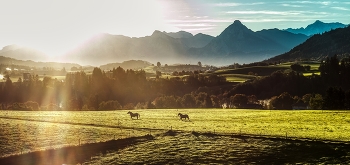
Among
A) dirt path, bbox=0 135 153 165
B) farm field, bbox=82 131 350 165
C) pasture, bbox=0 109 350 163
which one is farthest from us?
pasture, bbox=0 109 350 163

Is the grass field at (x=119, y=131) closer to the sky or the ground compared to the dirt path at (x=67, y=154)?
closer to the sky

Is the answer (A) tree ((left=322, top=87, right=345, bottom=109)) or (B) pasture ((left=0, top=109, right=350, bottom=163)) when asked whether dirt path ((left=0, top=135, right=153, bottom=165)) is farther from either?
(A) tree ((left=322, top=87, right=345, bottom=109))

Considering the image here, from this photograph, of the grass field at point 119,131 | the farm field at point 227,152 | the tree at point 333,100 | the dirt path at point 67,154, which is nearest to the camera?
the dirt path at point 67,154

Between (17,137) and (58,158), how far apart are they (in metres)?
13.5

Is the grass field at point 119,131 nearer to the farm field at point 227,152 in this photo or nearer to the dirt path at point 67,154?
the dirt path at point 67,154

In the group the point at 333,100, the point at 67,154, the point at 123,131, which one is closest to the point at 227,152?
the point at 123,131

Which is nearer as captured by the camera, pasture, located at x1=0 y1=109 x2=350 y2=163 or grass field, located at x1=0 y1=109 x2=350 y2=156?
pasture, located at x1=0 y1=109 x2=350 y2=163

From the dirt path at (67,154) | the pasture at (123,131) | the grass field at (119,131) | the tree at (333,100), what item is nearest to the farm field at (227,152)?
the dirt path at (67,154)

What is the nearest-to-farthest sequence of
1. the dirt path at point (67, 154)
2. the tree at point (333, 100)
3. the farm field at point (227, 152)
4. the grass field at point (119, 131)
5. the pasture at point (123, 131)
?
the dirt path at point (67, 154) → the farm field at point (227, 152) → the pasture at point (123, 131) → the grass field at point (119, 131) → the tree at point (333, 100)

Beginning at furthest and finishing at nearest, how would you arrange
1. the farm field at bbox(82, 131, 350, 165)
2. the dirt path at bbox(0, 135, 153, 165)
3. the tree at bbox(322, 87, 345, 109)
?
the tree at bbox(322, 87, 345, 109) → the farm field at bbox(82, 131, 350, 165) → the dirt path at bbox(0, 135, 153, 165)

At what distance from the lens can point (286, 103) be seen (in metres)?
154

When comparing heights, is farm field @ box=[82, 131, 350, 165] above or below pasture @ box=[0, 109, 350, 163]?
below

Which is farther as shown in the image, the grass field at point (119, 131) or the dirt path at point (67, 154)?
the grass field at point (119, 131)

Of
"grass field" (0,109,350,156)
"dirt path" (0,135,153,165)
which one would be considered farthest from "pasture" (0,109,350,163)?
"dirt path" (0,135,153,165)
